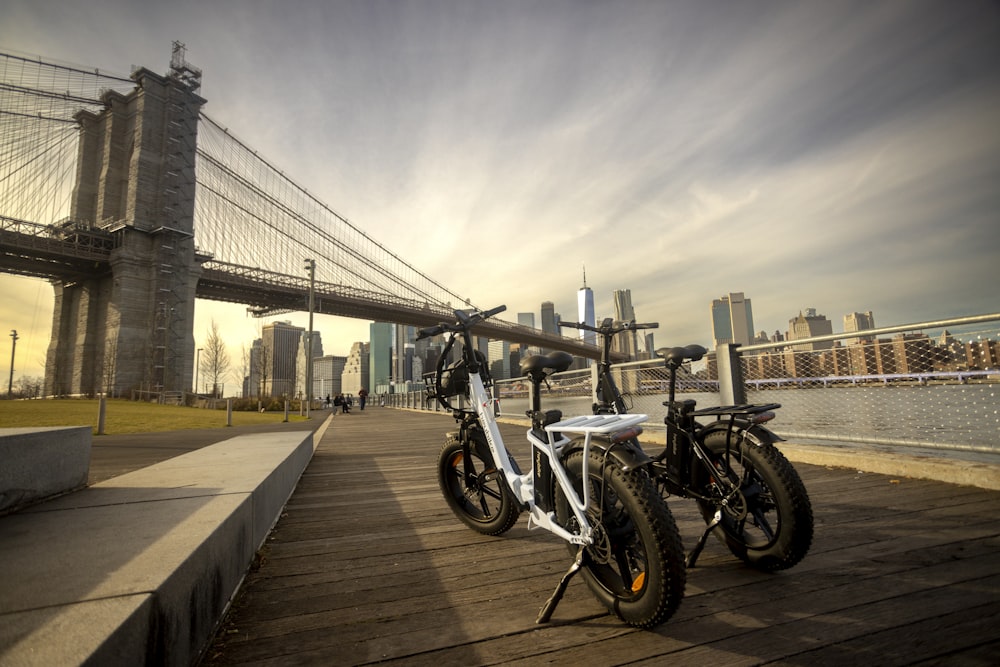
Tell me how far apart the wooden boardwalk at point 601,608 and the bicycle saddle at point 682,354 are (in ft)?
3.15

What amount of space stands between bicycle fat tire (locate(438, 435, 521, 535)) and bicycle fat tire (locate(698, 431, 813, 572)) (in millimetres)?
1043

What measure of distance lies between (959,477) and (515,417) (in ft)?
25.5

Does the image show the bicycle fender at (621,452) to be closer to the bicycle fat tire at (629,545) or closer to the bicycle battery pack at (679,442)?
the bicycle fat tire at (629,545)

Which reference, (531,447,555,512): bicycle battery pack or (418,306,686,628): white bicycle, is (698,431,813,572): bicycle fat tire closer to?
(418,306,686,628): white bicycle

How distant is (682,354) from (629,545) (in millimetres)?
1108

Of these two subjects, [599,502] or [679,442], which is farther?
[679,442]

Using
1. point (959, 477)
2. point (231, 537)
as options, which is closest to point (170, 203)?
point (231, 537)

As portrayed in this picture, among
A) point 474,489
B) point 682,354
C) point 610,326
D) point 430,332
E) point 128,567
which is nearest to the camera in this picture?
point 128,567

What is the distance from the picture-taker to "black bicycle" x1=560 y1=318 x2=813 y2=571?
1.79 meters

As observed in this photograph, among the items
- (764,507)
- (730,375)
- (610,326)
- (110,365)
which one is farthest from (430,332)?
(110,365)

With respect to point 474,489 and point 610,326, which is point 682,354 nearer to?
point 610,326

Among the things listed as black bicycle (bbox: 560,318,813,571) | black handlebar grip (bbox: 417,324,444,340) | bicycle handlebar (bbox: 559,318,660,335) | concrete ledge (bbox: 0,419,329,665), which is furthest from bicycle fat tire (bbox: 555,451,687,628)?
bicycle handlebar (bbox: 559,318,660,335)

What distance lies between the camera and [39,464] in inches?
81.5

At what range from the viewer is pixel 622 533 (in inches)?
61.4
